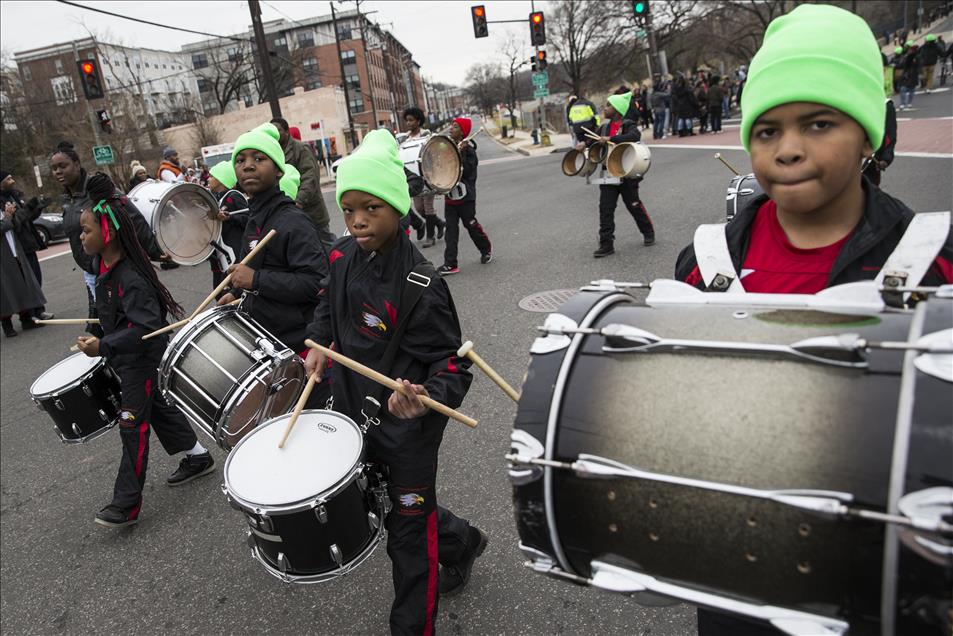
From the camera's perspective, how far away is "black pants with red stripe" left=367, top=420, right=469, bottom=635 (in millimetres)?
2309

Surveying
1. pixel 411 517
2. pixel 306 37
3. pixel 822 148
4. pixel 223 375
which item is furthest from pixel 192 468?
pixel 306 37

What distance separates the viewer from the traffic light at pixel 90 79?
1783 cm

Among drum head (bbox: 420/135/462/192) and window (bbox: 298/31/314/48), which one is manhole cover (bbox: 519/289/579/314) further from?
window (bbox: 298/31/314/48)

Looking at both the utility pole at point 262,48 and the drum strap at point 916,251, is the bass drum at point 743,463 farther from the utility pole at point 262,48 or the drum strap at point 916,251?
the utility pole at point 262,48

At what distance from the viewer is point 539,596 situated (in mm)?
2695

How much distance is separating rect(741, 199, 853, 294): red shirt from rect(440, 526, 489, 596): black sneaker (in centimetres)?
174

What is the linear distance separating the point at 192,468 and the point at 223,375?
1515mm

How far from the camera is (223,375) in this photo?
2914 mm

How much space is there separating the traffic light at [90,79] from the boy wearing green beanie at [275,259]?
59.3 ft

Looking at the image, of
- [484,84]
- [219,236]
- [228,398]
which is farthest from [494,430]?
[484,84]

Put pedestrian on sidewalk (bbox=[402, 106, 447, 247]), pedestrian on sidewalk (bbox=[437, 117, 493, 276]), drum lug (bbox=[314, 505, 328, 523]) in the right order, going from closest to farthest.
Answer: drum lug (bbox=[314, 505, 328, 523]) < pedestrian on sidewalk (bbox=[437, 117, 493, 276]) < pedestrian on sidewalk (bbox=[402, 106, 447, 247])

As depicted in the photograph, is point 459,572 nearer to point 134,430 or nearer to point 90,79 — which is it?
point 134,430

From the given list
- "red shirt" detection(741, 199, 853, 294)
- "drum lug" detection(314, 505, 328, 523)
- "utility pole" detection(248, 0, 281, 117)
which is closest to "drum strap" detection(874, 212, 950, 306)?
"red shirt" detection(741, 199, 853, 294)

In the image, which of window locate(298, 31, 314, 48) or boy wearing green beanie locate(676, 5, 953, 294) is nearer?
boy wearing green beanie locate(676, 5, 953, 294)
